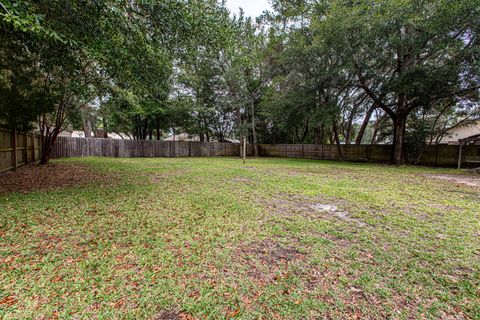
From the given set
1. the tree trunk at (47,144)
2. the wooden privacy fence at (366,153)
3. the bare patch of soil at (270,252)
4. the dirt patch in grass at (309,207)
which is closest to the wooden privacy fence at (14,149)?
the tree trunk at (47,144)

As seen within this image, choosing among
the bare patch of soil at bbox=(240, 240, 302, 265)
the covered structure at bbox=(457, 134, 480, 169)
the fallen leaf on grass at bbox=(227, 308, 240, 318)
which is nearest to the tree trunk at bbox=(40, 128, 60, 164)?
the bare patch of soil at bbox=(240, 240, 302, 265)

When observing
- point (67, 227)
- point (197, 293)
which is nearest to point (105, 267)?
point (197, 293)

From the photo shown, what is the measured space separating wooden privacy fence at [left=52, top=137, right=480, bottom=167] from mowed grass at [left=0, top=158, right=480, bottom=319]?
9.15 meters

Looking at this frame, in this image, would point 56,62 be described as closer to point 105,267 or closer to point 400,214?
point 105,267

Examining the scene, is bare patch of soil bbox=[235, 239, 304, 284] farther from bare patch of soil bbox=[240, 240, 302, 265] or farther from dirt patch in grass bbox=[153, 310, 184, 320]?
dirt patch in grass bbox=[153, 310, 184, 320]

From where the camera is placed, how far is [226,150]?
18547 mm

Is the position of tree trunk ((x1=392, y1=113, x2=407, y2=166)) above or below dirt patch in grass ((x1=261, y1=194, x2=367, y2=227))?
above

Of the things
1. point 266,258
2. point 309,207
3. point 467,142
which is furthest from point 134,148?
point 467,142

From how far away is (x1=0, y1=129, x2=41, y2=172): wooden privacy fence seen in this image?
5348mm

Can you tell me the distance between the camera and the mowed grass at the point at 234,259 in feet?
4.38

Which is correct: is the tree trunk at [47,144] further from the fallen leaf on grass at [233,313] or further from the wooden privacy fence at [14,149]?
the fallen leaf on grass at [233,313]

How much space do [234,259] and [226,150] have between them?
55.1 ft

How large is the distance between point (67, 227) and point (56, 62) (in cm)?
386

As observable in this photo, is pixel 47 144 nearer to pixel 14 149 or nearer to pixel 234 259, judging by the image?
pixel 14 149
